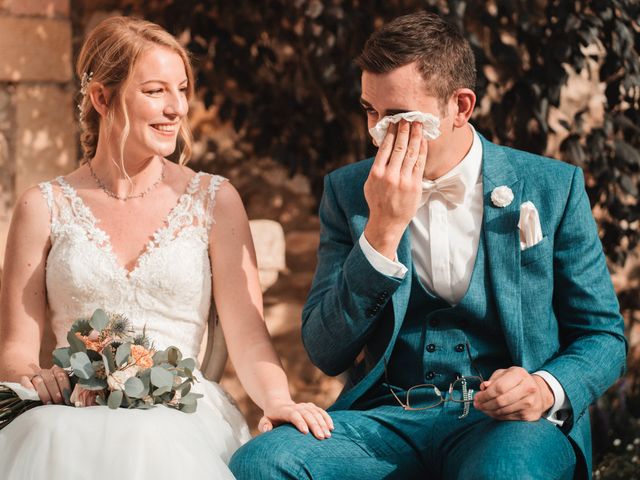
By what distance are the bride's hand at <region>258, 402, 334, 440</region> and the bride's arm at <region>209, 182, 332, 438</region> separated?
0.29ft

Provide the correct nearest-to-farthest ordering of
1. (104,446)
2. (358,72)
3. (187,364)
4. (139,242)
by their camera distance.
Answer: (104,446), (187,364), (139,242), (358,72)

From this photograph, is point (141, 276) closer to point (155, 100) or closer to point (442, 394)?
point (155, 100)

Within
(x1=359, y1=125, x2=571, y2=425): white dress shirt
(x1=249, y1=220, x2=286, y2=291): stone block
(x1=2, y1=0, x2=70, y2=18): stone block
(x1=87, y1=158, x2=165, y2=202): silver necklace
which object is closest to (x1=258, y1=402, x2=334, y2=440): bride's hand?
(x1=359, y1=125, x2=571, y2=425): white dress shirt

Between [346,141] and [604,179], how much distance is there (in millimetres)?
1099

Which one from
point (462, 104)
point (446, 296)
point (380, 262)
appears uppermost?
point (462, 104)

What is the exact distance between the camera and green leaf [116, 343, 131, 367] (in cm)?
240

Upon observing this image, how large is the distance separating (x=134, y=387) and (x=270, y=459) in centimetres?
37

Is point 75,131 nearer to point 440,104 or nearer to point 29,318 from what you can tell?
point 29,318

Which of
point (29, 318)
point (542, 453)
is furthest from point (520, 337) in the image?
point (29, 318)

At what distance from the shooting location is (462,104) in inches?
107

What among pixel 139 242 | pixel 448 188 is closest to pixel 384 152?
pixel 448 188

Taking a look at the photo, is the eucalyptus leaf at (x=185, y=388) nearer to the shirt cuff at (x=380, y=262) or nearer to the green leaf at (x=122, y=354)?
the green leaf at (x=122, y=354)

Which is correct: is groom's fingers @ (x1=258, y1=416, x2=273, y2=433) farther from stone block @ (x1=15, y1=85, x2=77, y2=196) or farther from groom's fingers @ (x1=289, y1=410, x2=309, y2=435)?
stone block @ (x1=15, y1=85, x2=77, y2=196)

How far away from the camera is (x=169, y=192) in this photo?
10.2ft
